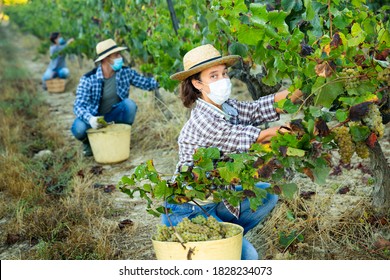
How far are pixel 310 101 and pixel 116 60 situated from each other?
305cm

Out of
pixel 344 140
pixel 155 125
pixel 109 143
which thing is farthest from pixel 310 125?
pixel 155 125

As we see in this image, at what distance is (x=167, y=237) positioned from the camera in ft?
9.41

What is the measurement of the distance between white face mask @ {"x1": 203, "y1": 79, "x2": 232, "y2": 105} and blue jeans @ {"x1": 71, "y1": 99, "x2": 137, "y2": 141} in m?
2.95

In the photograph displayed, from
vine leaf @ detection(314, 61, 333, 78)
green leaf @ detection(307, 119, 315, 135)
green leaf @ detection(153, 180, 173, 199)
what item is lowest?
green leaf @ detection(153, 180, 173, 199)

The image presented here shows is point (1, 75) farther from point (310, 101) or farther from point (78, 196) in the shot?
point (310, 101)

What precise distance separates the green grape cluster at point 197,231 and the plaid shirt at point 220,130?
0.99 ft

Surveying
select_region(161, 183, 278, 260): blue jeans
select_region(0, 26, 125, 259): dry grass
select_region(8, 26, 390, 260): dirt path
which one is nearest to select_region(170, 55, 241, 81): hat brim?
select_region(161, 183, 278, 260): blue jeans

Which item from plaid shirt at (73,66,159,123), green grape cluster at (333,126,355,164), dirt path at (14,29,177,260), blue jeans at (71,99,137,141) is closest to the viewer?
green grape cluster at (333,126,355,164)

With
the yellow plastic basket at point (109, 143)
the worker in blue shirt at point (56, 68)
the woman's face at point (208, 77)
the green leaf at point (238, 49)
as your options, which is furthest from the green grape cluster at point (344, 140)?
the worker in blue shirt at point (56, 68)

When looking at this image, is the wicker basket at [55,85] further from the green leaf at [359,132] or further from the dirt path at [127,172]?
the green leaf at [359,132]

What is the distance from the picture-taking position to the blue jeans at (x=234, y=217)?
309cm

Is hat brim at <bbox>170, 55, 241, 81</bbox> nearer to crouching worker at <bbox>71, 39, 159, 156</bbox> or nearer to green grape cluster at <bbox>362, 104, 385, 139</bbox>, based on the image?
green grape cluster at <bbox>362, 104, 385, 139</bbox>

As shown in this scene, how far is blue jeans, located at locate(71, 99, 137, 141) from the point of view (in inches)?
235
